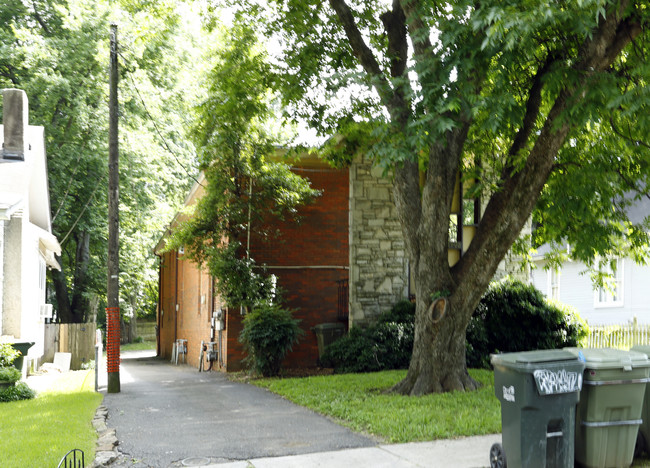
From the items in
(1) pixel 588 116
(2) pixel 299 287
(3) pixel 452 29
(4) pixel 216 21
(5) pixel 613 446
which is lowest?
(5) pixel 613 446

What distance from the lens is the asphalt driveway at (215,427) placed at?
24.1ft

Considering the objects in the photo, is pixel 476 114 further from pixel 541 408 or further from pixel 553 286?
pixel 553 286

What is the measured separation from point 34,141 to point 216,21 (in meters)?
6.80

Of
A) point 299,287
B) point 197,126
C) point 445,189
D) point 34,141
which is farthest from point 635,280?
point 34,141

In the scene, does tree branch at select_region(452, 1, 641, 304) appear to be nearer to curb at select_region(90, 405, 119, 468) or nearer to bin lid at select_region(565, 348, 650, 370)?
bin lid at select_region(565, 348, 650, 370)

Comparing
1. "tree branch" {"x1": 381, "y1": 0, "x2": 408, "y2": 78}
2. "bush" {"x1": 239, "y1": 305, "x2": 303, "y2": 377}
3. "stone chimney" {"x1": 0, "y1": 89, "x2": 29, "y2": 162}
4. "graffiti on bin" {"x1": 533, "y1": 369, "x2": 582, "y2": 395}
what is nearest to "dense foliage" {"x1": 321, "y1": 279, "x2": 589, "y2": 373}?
"bush" {"x1": 239, "y1": 305, "x2": 303, "y2": 377}

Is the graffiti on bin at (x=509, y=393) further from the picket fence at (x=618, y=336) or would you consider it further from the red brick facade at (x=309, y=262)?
the picket fence at (x=618, y=336)

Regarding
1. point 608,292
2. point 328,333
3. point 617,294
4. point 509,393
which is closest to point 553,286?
point 608,292

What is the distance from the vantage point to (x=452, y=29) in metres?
8.27

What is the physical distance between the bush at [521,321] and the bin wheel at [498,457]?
8.73m

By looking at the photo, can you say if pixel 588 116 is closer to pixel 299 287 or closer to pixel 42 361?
pixel 299 287

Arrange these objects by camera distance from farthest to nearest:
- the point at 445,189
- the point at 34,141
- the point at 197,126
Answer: the point at 34,141
the point at 197,126
the point at 445,189

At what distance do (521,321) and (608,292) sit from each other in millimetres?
9095

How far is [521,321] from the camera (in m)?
15.6
